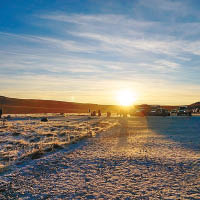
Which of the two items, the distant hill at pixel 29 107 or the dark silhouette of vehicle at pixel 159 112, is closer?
the dark silhouette of vehicle at pixel 159 112

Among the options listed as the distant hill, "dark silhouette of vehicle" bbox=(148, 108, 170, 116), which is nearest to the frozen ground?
"dark silhouette of vehicle" bbox=(148, 108, 170, 116)

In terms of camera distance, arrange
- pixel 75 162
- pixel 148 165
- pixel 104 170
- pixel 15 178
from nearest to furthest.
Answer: pixel 15 178
pixel 104 170
pixel 148 165
pixel 75 162

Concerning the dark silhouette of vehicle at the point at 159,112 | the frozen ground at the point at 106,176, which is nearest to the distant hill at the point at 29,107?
the dark silhouette of vehicle at the point at 159,112

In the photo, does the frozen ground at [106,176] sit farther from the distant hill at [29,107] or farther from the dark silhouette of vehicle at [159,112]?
the distant hill at [29,107]

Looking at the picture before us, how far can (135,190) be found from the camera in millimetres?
5176

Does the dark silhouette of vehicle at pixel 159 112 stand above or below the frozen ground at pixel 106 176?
above

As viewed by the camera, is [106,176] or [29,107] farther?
[29,107]

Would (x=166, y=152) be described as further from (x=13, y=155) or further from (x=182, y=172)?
(x=13, y=155)

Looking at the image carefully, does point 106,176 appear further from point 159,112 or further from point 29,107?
point 29,107

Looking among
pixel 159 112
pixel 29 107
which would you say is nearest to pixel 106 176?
pixel 159 112

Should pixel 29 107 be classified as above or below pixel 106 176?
above

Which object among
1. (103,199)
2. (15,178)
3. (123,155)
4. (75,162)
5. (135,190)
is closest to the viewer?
(103,199)

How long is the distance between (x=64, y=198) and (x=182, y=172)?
338 cm

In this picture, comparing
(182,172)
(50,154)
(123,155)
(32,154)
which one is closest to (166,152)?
(123,155)
